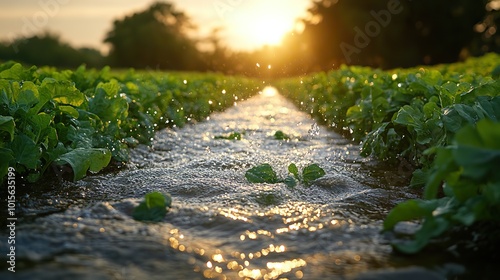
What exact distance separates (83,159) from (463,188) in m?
2.39

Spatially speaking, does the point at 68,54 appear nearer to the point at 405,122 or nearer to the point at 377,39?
the point at 377,39

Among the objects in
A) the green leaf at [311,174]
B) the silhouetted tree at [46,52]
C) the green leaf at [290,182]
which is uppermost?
the silhouetted tree at [46,52]

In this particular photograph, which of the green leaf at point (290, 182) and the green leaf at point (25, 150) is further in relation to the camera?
the green leaf at point (290, 182)

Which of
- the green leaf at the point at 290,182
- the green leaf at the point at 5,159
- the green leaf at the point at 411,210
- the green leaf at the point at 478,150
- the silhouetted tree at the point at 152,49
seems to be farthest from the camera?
the silhouetted tree at the point at 152,49

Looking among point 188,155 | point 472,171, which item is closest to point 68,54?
point 188,155

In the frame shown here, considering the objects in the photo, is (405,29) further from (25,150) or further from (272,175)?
(25,150)

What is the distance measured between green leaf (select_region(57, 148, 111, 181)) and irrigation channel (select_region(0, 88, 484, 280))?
0.47 feet

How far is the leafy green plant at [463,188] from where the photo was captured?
182cm

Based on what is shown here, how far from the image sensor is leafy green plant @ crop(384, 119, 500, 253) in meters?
1.82

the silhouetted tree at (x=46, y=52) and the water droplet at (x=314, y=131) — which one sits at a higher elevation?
the silhouetted tree at (x=46, y=52)

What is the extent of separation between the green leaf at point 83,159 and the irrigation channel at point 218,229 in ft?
0.47

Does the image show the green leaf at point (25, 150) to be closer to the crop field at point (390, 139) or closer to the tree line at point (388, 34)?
the crop field at point (390, 139)

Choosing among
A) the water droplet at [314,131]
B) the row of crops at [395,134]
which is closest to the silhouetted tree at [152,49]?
the water droplet at [314,131]

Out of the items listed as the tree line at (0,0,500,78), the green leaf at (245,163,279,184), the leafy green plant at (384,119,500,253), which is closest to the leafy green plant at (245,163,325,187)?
the green leaf at (245,163,279,184)
